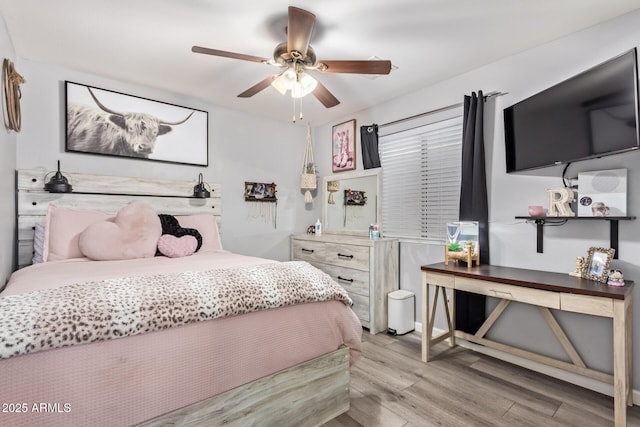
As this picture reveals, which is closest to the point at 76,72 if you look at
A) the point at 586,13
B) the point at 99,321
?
the point at 99,321

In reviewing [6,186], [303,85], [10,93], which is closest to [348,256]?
[303,85]

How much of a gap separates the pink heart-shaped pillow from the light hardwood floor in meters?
1.65

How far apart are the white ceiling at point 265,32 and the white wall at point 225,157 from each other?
0.73 feet

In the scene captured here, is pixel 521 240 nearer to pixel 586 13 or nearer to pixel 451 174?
pixel 451 174

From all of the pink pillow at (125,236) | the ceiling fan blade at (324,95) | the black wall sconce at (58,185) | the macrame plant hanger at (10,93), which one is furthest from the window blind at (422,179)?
the macrame plant hanger at (10,93)

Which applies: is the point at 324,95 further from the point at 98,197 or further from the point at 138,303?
the point at 98,197

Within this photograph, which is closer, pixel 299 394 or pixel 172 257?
pixel 299 394

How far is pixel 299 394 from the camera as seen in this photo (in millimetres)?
1565

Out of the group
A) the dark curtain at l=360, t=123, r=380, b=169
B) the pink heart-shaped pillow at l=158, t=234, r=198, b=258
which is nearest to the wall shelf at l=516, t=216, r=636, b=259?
the dark curtain at l=360, t=123, r=380, b=169

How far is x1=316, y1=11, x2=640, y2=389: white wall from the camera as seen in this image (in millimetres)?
1929

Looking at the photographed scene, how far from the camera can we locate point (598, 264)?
1896 mm

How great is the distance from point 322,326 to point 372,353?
3.69 ft

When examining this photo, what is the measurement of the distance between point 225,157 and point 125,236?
4.97ft

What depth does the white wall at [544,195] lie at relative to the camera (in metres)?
1.93
